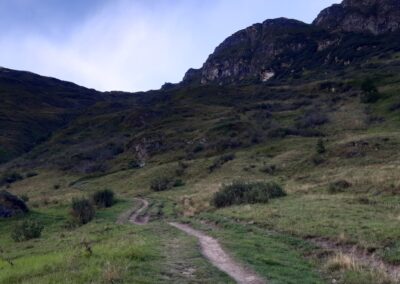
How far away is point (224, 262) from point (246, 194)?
20227 mm

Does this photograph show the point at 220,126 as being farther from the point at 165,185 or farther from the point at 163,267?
the point at 163,267

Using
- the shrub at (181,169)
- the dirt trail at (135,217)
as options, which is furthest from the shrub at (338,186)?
the shrub at (181,169)

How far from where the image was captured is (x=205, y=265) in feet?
46.4

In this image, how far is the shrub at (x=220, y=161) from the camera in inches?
2483

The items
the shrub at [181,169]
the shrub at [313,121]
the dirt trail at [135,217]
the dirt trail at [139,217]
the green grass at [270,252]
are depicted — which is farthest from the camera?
the shrub at [313,121]

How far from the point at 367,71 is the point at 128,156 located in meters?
74.0

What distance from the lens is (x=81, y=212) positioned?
35.7 meters

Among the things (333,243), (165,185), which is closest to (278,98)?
(165,185)

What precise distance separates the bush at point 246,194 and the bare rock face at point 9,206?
15.6m

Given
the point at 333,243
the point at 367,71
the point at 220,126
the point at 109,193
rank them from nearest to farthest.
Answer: the point at 333,243, the point at 109,193, the point at 220,126, the point at 367,71

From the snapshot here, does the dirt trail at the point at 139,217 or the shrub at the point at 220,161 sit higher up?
the shrub at the point at 220,161

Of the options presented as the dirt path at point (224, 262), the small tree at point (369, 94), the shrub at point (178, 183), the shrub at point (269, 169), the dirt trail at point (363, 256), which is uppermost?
the small tree at point (369, 94)

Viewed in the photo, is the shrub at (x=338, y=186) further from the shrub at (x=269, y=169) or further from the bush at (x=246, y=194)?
the shrub at (x=269, y=169)

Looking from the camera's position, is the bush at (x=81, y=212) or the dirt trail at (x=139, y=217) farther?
the bush at (x=81, y=212)
